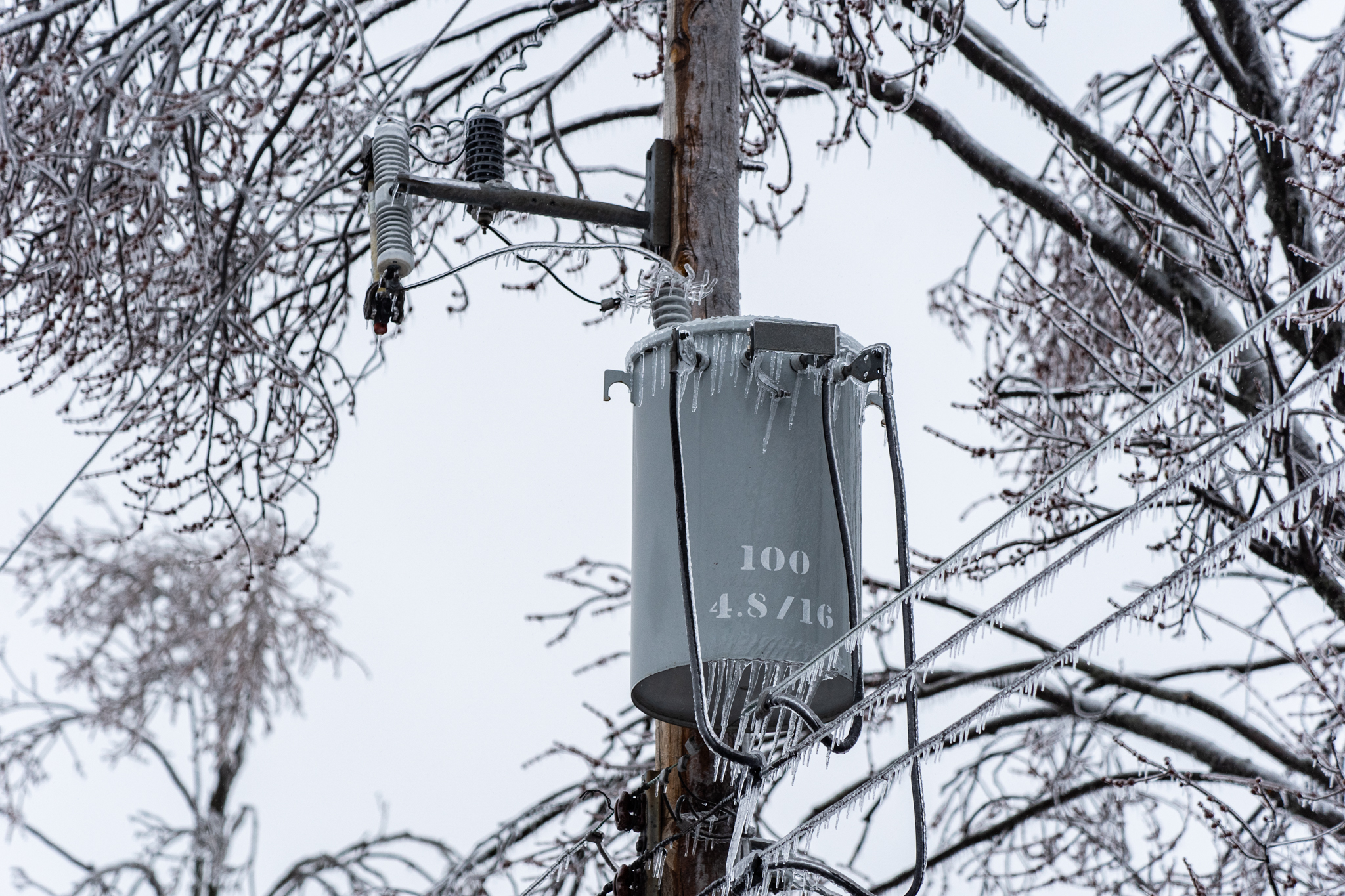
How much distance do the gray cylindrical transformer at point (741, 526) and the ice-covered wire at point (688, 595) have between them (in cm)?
5

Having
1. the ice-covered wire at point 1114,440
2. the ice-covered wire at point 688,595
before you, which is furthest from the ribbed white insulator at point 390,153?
the ice-covered wire at point 1114,440

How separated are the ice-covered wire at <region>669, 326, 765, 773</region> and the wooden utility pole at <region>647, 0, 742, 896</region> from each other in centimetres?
50

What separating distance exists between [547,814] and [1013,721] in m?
2.39

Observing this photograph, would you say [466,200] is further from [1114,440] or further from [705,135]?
[1114,440]

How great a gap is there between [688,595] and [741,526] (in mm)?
240

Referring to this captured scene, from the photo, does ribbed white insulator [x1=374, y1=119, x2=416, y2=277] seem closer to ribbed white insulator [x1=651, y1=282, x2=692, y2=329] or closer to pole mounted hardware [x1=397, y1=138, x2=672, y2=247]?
pole mounted hardware [x1=397, y1=138, x2=672, y2=247]

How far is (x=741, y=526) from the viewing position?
9.50 ft

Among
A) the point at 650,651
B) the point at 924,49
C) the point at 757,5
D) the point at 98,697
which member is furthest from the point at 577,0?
the point at 98,697

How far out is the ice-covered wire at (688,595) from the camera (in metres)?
2.67

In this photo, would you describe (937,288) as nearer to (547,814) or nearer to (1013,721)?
(1013,721)

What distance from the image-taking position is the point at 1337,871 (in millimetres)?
5645

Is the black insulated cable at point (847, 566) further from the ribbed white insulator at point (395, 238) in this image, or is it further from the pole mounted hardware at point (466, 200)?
the ribbed white insulator at point (395, 238)

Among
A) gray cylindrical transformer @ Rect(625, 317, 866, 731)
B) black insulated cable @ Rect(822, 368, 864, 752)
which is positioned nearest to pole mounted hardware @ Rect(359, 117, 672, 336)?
gray cylindrical transformer @ Rect(625, 317, 866, 731)

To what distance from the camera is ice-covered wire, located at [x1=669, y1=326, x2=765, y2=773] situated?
267 centimetres
